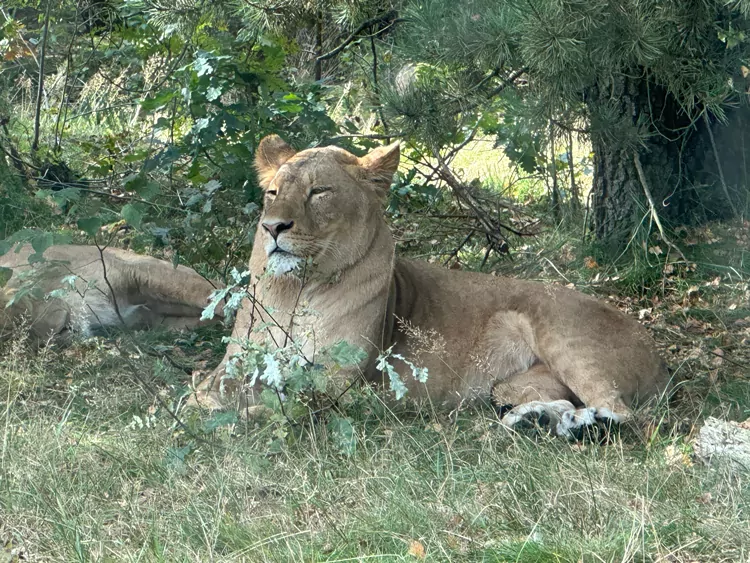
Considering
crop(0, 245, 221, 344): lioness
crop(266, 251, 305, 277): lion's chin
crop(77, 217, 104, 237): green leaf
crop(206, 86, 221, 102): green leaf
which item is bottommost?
crop(0, 245, 221, 344): lioness

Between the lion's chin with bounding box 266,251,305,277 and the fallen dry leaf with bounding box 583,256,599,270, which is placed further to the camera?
the fallen dry leaf with bounding box 583,256,599,270

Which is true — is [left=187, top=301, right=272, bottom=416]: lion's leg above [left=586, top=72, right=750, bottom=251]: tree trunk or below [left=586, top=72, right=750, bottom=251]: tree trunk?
below

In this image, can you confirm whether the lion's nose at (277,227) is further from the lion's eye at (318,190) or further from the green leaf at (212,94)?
the green leaf at (212,94)

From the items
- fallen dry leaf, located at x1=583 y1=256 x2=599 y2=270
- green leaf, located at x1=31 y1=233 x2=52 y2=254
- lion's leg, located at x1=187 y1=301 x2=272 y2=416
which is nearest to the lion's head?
lion's leg, located at x1=187 y1=301 x2=272 y2=416

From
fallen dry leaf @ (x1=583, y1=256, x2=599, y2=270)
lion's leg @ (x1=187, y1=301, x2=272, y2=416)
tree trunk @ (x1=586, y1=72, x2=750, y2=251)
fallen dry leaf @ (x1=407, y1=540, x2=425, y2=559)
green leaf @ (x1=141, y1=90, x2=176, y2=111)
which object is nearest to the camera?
fallen dry leaf @ (x1=407, y1=540, x2=425, y2=559)

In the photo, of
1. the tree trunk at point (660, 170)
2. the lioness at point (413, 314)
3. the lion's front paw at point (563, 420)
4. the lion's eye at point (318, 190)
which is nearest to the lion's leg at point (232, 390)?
the lioness at point (413, 314)

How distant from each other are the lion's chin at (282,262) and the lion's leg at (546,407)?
1033mm

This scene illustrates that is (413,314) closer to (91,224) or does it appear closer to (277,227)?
(277,227)

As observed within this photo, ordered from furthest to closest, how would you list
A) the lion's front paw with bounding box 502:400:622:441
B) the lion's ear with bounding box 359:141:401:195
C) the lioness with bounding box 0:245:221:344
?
the lioness with bounding box 0:245:221:344
the lion's ear with bounding box 359:141:401:195
the lion's front paw with bounding box 502:400:622:441

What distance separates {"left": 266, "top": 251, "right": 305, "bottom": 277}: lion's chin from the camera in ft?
13.6

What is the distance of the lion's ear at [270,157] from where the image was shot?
463 centimetres

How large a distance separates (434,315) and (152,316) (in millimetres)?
1861

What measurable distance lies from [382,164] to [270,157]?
19.7 inches

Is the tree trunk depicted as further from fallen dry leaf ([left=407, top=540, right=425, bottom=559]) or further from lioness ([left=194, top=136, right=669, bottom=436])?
fallen dry leaf ([left=407, top=540, right=425, bottom=559])
